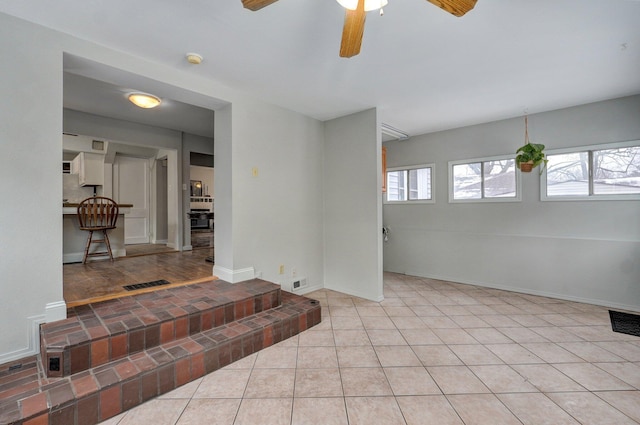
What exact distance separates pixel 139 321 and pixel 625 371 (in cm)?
378

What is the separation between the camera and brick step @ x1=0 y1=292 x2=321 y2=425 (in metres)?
1.50

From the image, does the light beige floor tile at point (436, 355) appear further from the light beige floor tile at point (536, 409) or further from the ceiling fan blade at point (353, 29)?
the ceiling fan blade at point (353, 29)

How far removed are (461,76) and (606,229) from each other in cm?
281

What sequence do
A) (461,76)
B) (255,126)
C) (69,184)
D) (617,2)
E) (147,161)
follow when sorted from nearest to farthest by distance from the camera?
1. (617,2)
2. (461,76)
3. (255,126)
4. (69,184)
5. (147,161)

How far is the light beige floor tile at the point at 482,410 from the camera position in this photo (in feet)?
5.38

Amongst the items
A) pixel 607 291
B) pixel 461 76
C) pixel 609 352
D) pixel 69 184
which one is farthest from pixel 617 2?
pixel 69 184

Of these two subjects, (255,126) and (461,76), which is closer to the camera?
(461,76)

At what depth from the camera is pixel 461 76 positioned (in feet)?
9.46

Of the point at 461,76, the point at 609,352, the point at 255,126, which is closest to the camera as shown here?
the point at 609,352

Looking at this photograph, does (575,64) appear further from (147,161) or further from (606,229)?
(147,161)

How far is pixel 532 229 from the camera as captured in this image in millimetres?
4023

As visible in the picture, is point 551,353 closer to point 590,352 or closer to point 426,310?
point 590,352

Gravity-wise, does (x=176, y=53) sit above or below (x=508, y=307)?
above

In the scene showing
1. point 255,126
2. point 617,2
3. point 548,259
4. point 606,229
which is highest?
point 617,2
